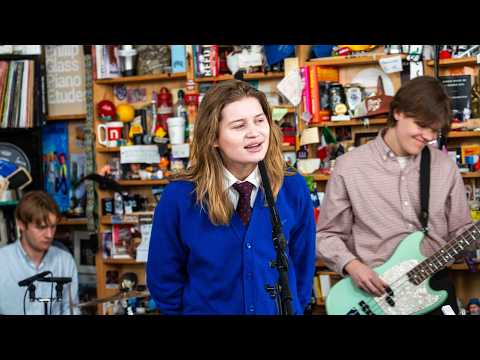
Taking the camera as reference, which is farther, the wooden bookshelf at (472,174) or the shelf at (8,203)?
the shelf at (8,203)

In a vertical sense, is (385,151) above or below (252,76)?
below

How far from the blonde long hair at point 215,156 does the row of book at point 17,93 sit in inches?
121

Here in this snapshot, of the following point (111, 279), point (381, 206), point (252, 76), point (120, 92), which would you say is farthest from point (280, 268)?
point (120, 92)

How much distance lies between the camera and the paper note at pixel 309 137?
161 inches

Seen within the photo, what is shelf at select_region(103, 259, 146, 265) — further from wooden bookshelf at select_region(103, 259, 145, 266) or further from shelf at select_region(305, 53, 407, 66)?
shelf at select_region(305, 53, 407, 66)

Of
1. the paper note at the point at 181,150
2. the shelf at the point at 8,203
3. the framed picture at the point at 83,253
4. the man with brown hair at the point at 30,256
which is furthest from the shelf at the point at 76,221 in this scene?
the man with brown hair at the point at 30,256

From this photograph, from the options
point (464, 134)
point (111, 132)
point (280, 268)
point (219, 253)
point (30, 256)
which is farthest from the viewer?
point (111, 132)

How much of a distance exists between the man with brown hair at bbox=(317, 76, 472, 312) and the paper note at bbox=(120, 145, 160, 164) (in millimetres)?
2024

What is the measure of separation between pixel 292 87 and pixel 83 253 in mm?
1925

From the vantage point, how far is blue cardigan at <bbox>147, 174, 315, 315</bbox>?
1732mm

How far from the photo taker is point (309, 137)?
4117 mm

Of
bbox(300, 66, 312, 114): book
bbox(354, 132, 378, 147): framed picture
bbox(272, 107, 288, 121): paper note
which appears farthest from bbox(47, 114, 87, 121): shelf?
bbox(354, 132, 378, 147): framed picture

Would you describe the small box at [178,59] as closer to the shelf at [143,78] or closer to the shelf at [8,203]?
the shelf at [143,78]

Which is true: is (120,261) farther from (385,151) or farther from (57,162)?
(385,151)
